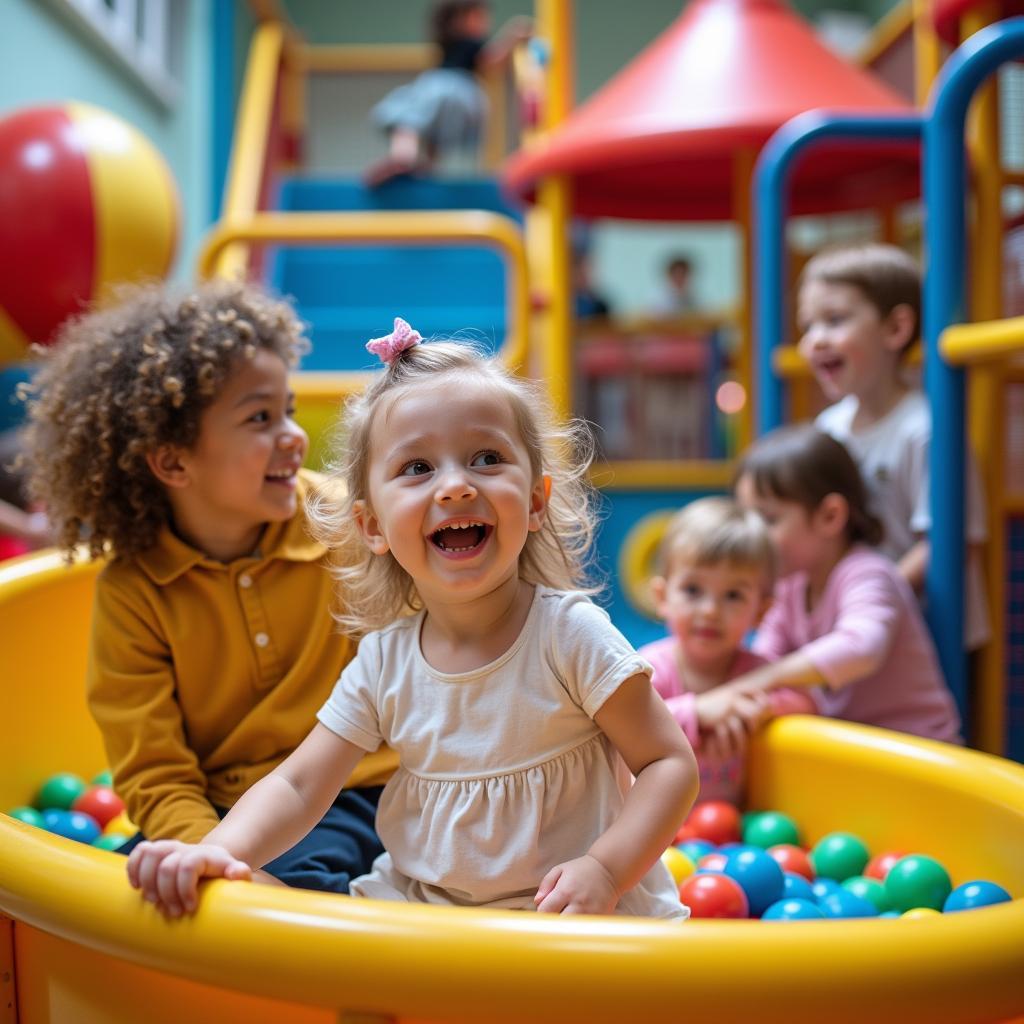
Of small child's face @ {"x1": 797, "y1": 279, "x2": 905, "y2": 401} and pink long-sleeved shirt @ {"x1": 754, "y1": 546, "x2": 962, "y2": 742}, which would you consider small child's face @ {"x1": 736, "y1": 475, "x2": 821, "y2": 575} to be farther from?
small child's face @ {"x1": 797, "y1": 279, "x2": 905, "y2": 401}

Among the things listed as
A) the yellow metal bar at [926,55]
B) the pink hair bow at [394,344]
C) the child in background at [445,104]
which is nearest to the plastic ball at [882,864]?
the pink hair bow at [394,344]

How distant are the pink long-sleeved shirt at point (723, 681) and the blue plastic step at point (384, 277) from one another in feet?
7.43

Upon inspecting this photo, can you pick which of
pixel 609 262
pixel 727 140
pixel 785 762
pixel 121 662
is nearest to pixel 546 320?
pixel 727 140

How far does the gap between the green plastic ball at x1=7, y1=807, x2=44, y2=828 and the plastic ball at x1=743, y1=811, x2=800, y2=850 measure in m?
0.83

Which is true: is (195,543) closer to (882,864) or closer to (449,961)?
(449,961)

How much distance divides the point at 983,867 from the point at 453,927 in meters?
0.71

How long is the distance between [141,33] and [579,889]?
178 inches

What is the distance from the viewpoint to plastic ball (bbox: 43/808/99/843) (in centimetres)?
146

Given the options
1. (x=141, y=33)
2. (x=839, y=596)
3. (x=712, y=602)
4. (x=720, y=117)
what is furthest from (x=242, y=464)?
(x=141, y=33)

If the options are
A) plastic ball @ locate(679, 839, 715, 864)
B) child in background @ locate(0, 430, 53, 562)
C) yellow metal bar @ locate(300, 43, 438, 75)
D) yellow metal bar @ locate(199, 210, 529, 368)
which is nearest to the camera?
plastic ball @ locate(679, 839, 715, 864)

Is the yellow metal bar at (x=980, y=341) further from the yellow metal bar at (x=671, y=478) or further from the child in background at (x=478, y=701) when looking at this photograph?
the yellow metal bar at (x=671, y=478)

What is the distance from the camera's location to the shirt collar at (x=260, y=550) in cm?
124

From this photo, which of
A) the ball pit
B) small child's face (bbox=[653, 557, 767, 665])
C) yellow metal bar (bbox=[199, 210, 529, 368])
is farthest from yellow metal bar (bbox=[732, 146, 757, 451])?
the ball pit

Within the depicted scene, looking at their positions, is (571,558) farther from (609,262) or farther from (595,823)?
(609,262)
